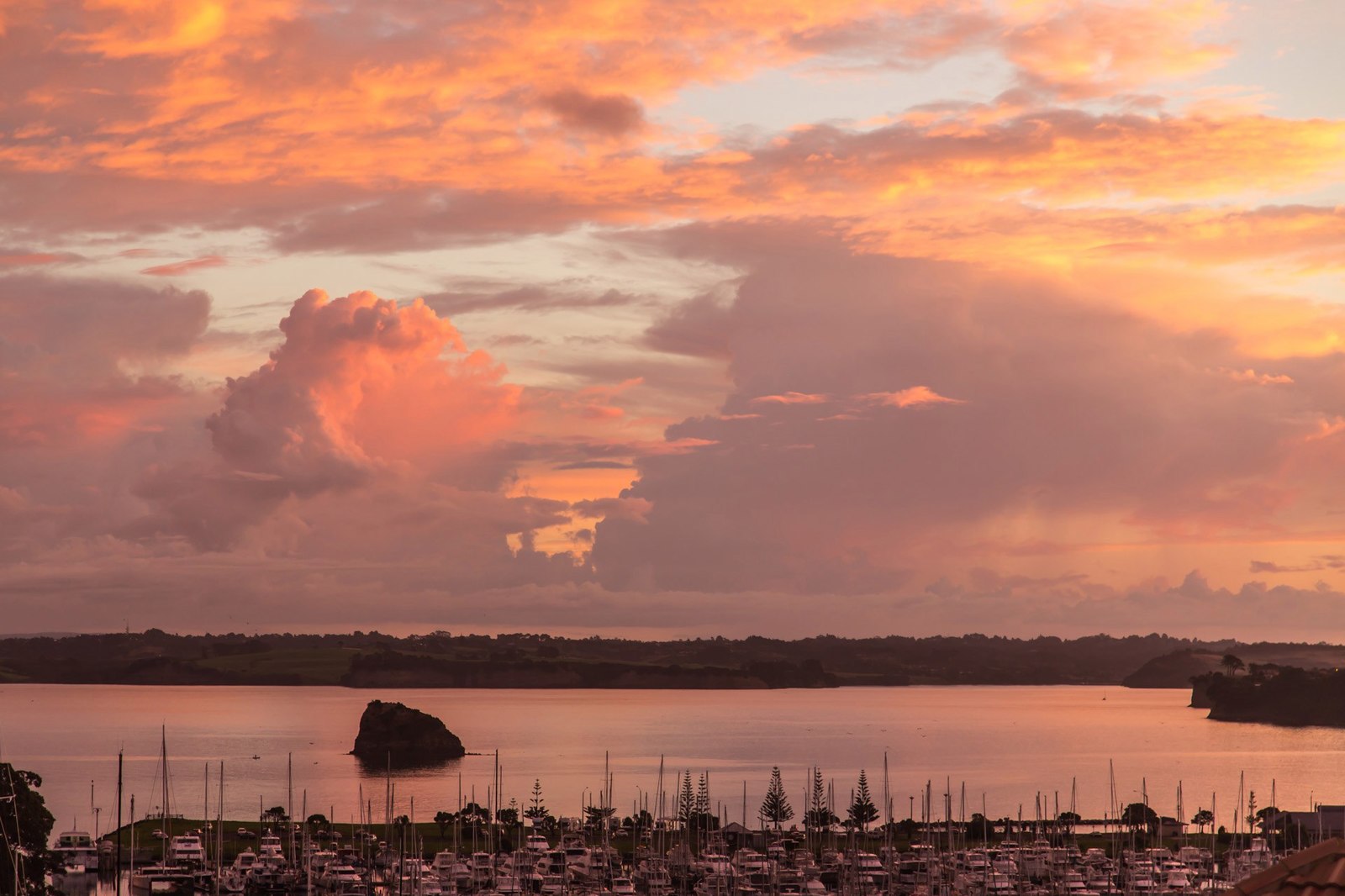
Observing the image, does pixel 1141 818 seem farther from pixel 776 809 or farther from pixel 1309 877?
pixel 1309 877

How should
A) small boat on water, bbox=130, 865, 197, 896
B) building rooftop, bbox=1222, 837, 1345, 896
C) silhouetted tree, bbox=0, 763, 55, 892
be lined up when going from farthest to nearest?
small boat on water, bbox=130, 865, 197, 896 → silhouetted tree, bbox=0, 763, 55, 892 → building rooftop, bbox=1222, 837, 1345, 896

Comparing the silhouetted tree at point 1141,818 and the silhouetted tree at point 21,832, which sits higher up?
the silhouetted tree at point 21,832

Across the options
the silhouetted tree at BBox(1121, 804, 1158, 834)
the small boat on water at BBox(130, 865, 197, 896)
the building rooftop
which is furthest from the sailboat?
the building rooftop

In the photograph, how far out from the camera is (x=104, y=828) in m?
145

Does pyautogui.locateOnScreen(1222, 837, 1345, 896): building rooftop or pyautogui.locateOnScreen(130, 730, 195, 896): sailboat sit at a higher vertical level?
pyautogui.locateOnScreen(1222, 837, 1345, 896): building rooftop

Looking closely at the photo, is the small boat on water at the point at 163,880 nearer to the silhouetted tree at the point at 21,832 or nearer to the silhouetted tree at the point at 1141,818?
the silhouetted tree at the point at 21,832

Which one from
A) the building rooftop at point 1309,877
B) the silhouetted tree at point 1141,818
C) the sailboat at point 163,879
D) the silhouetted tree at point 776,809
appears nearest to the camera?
the building rooftop at point 1309,877

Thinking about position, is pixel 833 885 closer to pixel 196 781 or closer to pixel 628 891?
pixel 628 891

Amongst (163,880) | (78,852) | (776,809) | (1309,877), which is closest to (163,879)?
(163,880)

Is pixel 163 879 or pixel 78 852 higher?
pixel 78 852

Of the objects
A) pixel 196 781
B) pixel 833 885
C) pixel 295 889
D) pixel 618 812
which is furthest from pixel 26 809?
pixel 196 781

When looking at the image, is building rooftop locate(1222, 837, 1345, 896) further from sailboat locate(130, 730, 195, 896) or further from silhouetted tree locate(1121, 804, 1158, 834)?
silhouetted tree locate(1121, 804, 1158, 834)

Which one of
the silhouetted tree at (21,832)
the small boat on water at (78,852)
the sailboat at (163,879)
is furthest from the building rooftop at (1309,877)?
the small boat on water at (78,852)

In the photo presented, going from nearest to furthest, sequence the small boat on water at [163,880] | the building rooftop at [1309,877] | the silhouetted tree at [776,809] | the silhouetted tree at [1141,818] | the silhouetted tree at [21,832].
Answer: the building rooftop at [1309,877]
the silhouetted tree at [21,832]
the small boat on water at [163,880]
the silhouetted tree at [1141,818]
the silhouetted tree at [776,809]
